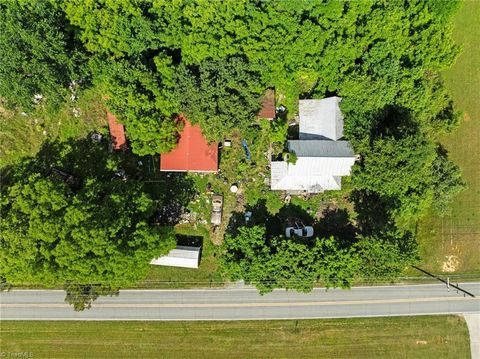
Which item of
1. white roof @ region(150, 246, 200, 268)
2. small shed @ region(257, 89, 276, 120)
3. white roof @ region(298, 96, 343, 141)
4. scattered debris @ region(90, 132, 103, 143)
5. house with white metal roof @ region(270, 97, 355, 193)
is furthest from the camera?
scattered debris @ region(90, 132, 103, 143)

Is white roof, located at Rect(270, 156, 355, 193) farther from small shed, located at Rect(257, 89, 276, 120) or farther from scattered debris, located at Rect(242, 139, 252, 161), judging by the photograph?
small shed, located at Rect(257, 89, 276, 120)

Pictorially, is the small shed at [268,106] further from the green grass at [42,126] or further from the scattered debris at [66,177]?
the scattered debris at [66,177]

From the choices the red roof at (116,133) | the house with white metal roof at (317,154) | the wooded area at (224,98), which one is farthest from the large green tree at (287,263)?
the red roof at (116,133)

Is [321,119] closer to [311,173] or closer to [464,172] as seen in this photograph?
[311,173]

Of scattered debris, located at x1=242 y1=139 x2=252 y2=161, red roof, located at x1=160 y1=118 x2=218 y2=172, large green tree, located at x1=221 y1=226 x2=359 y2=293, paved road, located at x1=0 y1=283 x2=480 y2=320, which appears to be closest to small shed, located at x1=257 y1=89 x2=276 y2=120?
scattered debris, located at x1=242 y1=139 x2=252 y2=161

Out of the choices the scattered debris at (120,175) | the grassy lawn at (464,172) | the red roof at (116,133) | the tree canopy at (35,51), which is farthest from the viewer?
the grassy lawn at (464,172)
